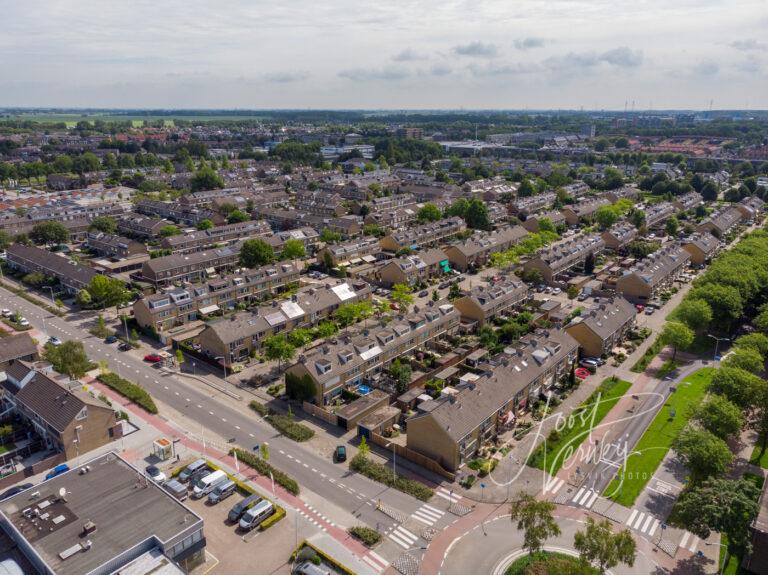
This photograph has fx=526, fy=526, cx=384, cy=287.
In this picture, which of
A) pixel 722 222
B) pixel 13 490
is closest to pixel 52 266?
pixel 13 490

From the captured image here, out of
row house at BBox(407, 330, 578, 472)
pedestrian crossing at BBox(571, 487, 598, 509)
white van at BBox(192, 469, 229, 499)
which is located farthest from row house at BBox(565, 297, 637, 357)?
white van at BBox(192, 469, 229, 499)

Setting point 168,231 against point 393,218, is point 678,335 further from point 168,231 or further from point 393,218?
point 168,231

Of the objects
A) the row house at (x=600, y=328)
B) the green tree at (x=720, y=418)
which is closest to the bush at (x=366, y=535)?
the green tree at (x=720, y=418)

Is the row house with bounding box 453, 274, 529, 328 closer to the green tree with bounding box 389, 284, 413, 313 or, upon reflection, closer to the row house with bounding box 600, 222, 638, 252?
the green tree with bounding box 389, 284, 413, 313

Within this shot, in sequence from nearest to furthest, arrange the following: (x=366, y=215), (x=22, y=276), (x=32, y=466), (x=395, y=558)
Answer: (x=395, y=558) < (x=32, y=466) < (x=22, y=276) < (x=366, y=215)

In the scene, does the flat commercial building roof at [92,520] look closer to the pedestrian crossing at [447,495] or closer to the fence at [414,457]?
the fence at [414,457]

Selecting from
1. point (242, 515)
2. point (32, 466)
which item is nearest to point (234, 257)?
Answer: point (32, 466)

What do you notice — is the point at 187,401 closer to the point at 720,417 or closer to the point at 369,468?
the point at 369,468
